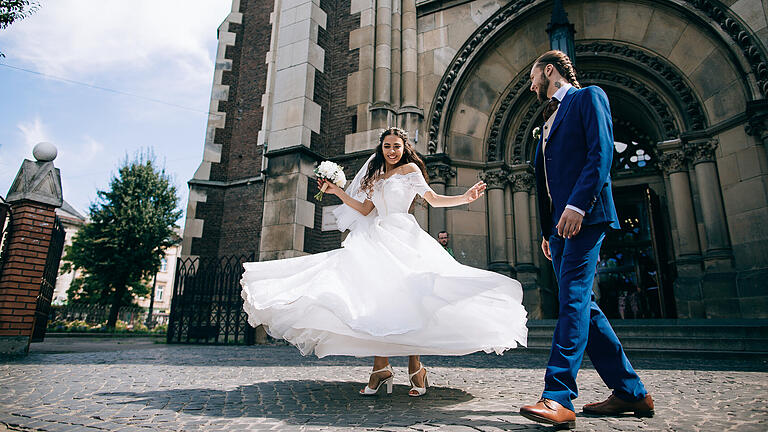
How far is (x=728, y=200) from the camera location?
8.25 metres

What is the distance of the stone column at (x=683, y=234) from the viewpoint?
840 cm

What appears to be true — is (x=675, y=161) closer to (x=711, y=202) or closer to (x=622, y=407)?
(x=711, y=202)

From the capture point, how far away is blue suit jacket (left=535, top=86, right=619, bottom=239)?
2.49 metres

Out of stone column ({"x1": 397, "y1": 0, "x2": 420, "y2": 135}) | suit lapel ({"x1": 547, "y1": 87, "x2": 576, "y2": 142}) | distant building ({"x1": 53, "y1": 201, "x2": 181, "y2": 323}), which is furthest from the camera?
distant building ({"x1": 53, "y1": 201, "x2": 181, "y2": 323})

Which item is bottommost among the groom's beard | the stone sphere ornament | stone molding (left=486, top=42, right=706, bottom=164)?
the groom's beard

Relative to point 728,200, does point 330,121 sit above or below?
above

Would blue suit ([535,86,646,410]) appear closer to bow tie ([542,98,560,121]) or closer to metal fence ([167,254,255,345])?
bow tie ([542,98,560,121])

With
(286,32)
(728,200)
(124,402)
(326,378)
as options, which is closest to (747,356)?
(728,200)

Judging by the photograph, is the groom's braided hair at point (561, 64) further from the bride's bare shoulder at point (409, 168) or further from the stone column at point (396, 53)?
the stone column at point (396, 53)

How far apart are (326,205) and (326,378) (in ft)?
21.2

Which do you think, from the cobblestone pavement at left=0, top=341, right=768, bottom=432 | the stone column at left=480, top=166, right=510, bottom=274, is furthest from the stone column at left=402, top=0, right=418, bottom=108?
the cobblestone pavement at left=0, top=341, right=768, bottom=432

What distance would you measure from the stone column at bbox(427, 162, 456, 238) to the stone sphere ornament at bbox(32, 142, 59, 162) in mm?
6951

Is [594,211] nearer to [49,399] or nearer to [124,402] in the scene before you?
[124,402]

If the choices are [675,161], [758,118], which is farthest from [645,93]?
[758,118]
